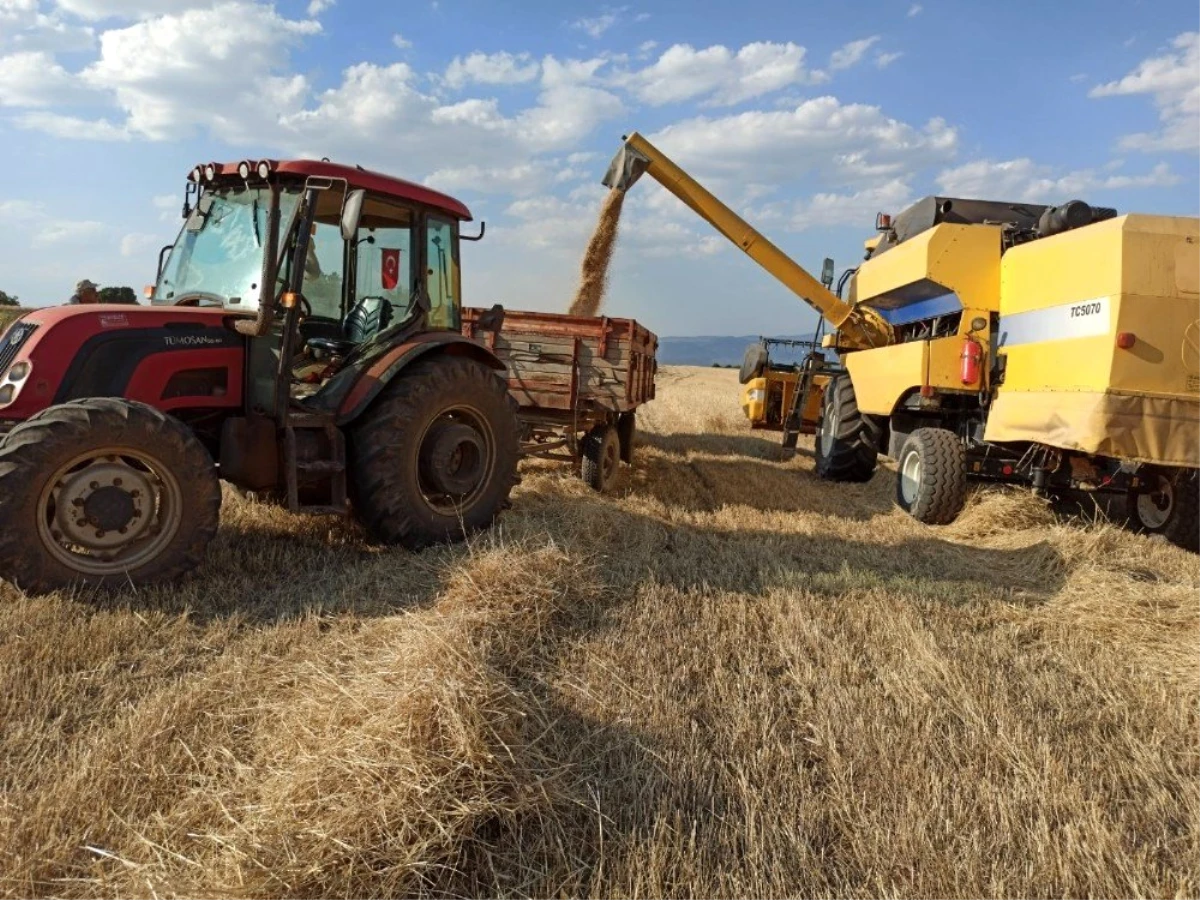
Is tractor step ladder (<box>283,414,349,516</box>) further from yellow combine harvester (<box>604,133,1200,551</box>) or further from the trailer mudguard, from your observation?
yellow combine harvester (<box>604,133,1200,551</box>)

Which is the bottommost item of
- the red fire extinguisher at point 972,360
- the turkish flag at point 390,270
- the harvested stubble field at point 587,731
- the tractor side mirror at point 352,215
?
the harvested stubble field at point 587,731

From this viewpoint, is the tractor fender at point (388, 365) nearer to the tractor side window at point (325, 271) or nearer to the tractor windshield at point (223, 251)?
the tractor side window at point (325, 271)

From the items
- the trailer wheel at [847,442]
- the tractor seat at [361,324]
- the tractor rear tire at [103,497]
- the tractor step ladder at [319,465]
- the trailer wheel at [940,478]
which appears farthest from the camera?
the trailer wheel at [847,442]

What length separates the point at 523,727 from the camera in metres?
2.43

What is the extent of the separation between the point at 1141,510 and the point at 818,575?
144 inches

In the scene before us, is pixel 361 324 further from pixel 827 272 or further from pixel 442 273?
pixel 827 272

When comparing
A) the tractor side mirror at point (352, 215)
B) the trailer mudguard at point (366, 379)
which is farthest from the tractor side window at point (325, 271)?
the tractor side mirror at point (352, 215)

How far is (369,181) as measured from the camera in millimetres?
4523

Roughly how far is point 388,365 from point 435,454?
0.56 m

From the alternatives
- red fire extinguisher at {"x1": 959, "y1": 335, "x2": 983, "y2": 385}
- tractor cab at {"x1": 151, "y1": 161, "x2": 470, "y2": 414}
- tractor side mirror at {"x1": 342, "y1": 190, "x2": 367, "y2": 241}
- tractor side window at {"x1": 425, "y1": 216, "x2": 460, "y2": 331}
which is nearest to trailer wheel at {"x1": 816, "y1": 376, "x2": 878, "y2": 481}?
red fire extinguisher at {"x1": 959, "y1": 335, "x2": 983, "y2": 385}

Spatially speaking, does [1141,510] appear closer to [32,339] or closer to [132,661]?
[132,661]

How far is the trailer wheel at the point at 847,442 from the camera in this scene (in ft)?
27.9

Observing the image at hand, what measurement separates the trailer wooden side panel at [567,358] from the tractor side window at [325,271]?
230 cm

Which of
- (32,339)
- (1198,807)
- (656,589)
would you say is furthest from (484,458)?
(1198,807)
